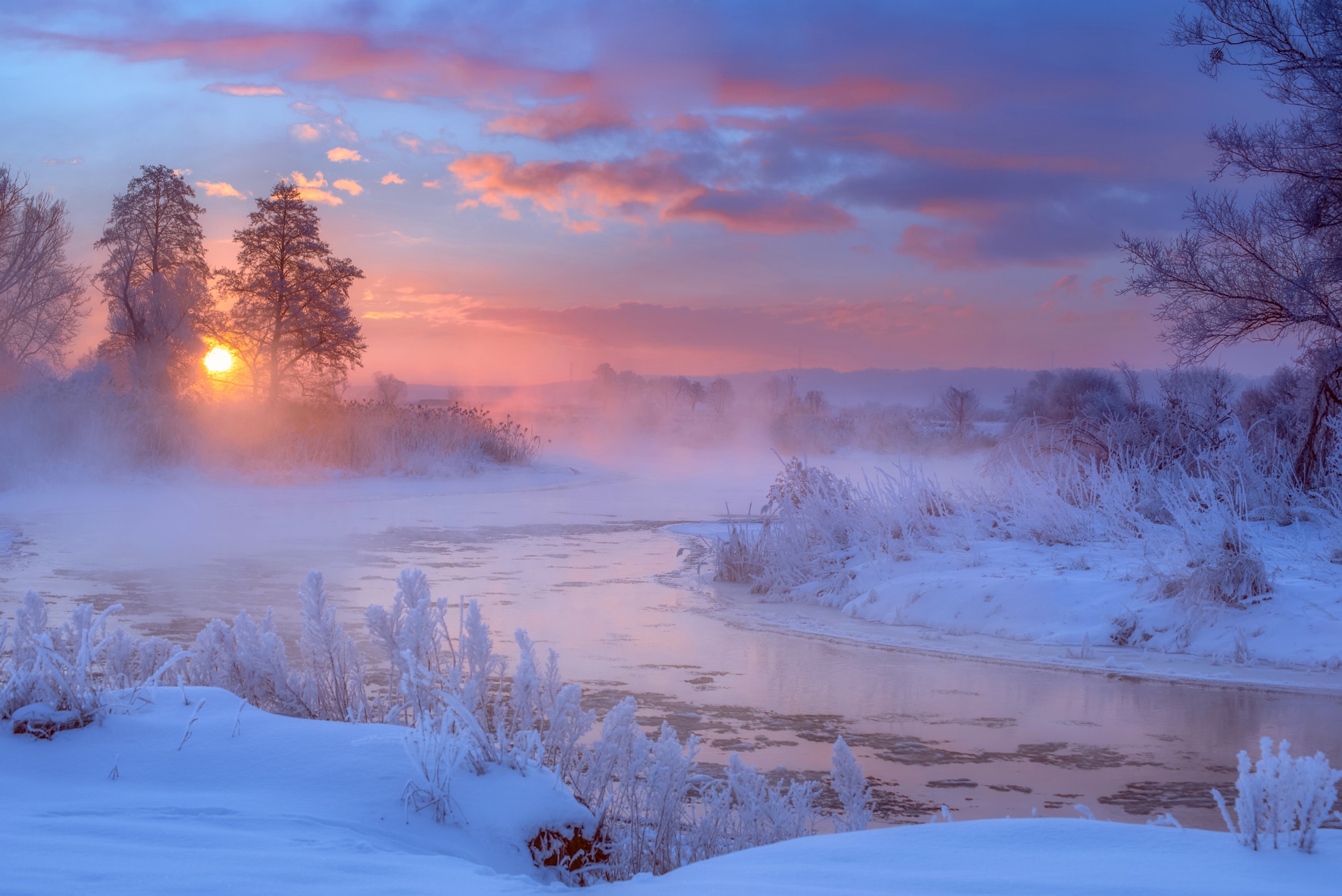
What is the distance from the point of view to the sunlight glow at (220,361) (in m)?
42.4

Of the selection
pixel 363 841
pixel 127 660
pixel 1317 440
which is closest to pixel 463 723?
pixel 363 841

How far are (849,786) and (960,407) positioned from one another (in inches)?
1867

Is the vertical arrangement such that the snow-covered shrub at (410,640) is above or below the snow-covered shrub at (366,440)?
below

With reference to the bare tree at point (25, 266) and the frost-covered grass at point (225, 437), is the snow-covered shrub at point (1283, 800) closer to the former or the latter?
the frost-covered grass at point (225, 437)

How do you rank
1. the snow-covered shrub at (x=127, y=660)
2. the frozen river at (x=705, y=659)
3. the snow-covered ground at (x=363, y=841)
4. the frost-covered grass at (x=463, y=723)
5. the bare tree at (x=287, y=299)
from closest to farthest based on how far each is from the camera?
the snow-covered ground at (x=363, y=841) < the frost-covered grass at (x=463, y=723) < the snow-covered shrub at (x=127, y=660) < the frozen river at (x=705, y=659) < the bare tree at (x=287, y=299)

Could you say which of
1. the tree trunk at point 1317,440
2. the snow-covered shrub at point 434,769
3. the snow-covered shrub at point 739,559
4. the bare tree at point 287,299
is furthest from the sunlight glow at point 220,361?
the snow-covered shrub at point 434,769

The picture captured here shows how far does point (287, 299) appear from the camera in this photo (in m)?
40.7

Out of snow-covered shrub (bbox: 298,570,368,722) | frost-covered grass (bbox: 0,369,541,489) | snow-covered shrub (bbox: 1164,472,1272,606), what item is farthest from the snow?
frost-covered grass (bbox: 0,369,541,489)

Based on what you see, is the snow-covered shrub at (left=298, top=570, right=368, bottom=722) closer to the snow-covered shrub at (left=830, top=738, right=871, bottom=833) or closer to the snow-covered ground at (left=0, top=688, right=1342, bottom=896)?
the snow-covered ground at (left=0, top=688, right=1342, bottom=896)

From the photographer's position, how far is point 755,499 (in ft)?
76.8

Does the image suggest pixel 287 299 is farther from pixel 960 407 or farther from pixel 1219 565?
pixel 1219 565

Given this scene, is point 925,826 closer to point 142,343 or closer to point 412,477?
point 412,477

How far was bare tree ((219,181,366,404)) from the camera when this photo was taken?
40531 millimetres

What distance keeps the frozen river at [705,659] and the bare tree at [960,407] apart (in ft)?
100
